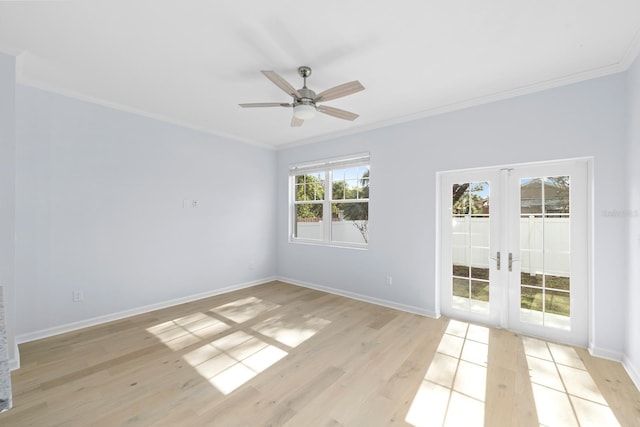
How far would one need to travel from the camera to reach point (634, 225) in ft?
7.93

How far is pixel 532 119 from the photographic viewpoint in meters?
3.04

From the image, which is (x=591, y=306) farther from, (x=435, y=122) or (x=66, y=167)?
(x=66, y=167)

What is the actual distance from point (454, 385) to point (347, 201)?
3.06 m

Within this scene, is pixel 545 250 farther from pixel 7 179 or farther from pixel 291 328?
pixel 7 179

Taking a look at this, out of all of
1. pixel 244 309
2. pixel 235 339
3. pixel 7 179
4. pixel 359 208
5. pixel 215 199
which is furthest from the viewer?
pixel 359 208

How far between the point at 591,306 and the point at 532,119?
199cm

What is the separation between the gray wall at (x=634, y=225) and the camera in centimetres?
233

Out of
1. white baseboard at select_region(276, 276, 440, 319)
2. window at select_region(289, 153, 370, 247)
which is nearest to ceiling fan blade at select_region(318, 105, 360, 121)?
window at select_region(289, 153, 370, 247)

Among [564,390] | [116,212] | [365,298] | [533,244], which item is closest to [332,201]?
[365,298]

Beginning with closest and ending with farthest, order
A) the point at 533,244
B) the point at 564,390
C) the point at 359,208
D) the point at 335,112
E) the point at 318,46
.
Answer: the point at 564,390, the point at 318,46, the point at 335,112, the point at 533,244, the point at 359,208

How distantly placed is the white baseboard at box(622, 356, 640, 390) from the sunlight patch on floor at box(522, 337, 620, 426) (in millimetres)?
289

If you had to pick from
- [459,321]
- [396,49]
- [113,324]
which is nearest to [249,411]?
[113,324]

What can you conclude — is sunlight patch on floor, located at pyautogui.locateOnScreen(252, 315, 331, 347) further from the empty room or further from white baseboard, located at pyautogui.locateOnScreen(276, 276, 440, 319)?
white baseboard, located at pyautogui.locateOnScreen(276, 276, 440, 319)

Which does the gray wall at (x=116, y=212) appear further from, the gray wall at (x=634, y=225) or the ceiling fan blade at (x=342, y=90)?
the gray wall at (x=634, y=225)
